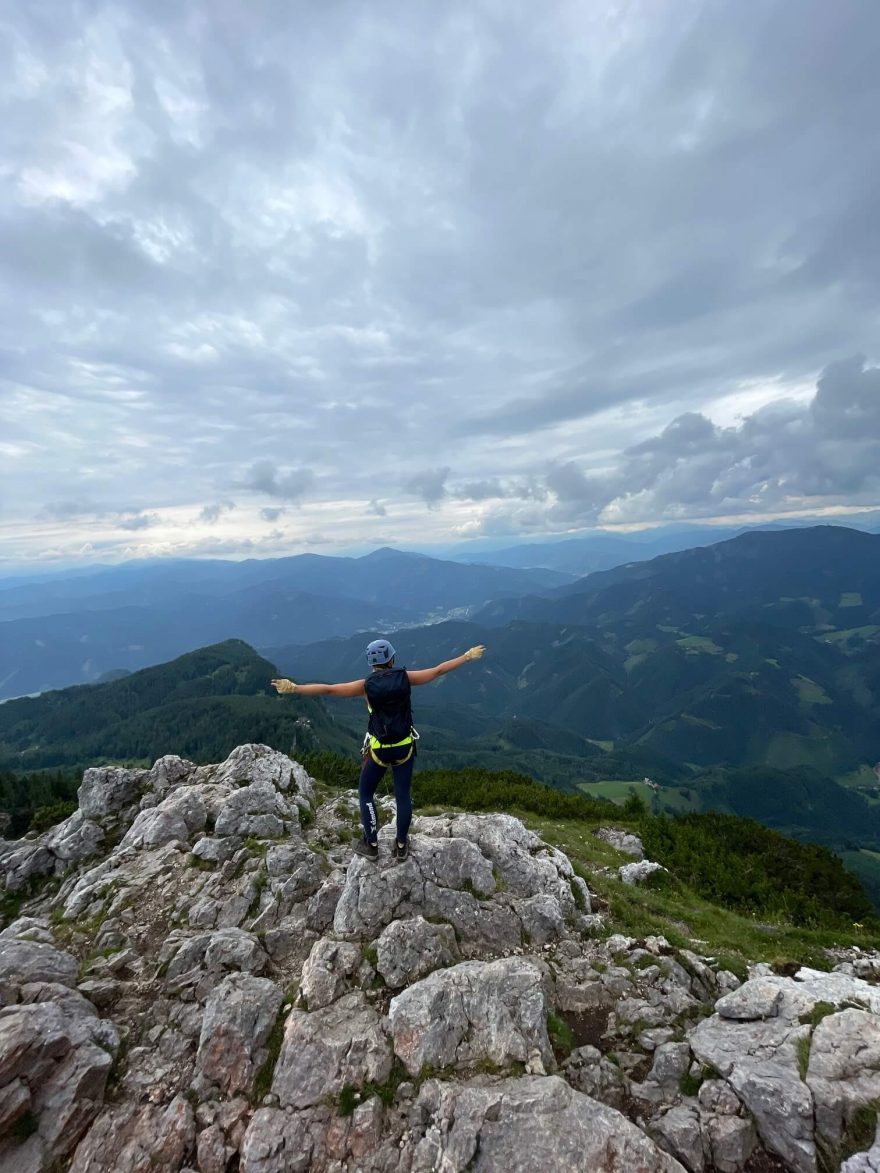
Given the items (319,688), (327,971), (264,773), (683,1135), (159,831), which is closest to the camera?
(683,1135)

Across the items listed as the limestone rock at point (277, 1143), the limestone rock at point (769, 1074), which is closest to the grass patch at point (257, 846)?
the limestone rock at point (277, 1143)

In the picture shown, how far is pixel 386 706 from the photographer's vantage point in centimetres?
1318

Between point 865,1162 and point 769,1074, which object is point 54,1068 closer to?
point 769,1074

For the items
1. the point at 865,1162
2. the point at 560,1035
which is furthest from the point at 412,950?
the point at 865,1162

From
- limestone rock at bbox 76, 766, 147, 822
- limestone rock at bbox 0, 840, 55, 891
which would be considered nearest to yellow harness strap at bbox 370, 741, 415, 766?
limestone rock at bbox 76, 766, 147, 822

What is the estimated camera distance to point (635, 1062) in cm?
996

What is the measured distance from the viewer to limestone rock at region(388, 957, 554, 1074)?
396 inches

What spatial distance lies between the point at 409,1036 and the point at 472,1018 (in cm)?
137

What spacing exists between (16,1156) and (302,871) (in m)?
7.60

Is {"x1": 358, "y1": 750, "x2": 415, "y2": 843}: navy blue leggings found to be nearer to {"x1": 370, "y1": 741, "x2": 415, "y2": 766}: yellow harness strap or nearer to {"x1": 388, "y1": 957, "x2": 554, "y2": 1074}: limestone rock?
{"x1": 370, "y1": 741, "x2": 415, "y2": 766}: yellow harness strap

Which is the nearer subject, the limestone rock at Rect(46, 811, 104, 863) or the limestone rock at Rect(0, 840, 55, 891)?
the limestone rock at Rect(0, 840, 55, 891)

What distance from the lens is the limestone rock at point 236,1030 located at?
1000 cm

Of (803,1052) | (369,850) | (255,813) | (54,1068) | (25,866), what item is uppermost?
(369,850)

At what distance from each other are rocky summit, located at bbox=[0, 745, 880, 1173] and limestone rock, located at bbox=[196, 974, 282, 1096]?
5 cm
